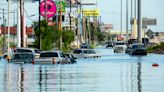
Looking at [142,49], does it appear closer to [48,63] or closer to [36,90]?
[48,63]

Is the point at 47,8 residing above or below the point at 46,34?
above

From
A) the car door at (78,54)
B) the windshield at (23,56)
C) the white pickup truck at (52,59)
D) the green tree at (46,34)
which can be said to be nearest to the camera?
the white pickup truck at (52,59)

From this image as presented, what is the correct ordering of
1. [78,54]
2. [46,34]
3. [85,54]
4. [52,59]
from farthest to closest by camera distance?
[46,34] < [78,54] < [85,54] < [52,59]

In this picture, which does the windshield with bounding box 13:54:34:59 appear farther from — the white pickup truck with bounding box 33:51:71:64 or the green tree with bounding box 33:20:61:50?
the green tree with bounding box 33:20:61:50

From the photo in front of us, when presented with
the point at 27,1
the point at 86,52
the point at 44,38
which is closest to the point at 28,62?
the point at 86,52

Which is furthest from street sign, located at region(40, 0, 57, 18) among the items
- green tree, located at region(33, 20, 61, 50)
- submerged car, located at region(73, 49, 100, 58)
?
submerged car, located at region(73, 49, 100, 58)

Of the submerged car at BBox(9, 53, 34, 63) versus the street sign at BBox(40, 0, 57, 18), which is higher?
the street sign at BBox(40, 0, 57, 18)

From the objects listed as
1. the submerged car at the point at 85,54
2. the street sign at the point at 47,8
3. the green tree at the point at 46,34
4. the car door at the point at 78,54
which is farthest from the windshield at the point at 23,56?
the street sign at the point at 47,8

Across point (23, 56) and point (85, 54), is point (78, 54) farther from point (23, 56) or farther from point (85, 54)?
point (23, 56)

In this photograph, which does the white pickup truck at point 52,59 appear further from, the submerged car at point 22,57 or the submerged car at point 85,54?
the submerged car at point 85,54

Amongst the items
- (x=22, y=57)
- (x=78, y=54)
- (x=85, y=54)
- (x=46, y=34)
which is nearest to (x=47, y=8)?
(x=46, y=34)

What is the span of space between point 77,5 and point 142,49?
81.9 m

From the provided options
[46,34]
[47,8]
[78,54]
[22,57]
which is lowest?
[78,54]

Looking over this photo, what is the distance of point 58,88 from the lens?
2531 cm
